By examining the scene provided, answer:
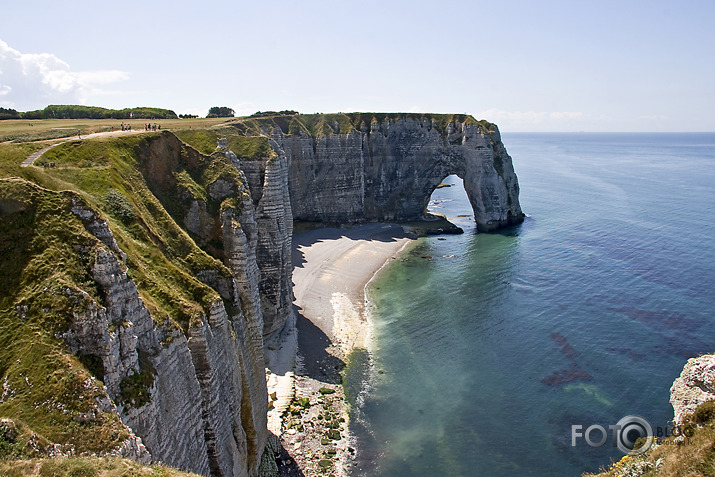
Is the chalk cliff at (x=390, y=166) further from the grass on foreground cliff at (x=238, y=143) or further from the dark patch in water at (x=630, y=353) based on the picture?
the dark patch in water at (x=630, y=353)

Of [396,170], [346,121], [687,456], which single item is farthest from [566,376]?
[346,121]

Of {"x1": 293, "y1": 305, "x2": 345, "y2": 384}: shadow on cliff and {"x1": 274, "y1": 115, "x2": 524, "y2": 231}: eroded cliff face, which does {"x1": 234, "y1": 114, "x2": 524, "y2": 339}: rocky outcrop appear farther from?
{"x1": 293, "y1": 305, "x2": 345, "y2": 384}: shadow on cliff

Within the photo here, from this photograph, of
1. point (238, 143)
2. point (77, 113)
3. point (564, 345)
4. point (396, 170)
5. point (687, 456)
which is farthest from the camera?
point (396, 170)

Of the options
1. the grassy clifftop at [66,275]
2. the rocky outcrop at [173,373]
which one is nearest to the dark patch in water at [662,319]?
the rocky outcrop at [173,373]

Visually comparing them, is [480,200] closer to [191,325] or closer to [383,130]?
[383,130]

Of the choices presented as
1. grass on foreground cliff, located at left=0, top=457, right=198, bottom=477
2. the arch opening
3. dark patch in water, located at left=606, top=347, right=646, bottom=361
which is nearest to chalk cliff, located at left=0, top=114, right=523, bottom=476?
grass on foreground cliff, located at left=0, top=457, right=198, bottom=477

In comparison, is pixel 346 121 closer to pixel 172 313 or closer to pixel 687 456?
pixel 172 313
